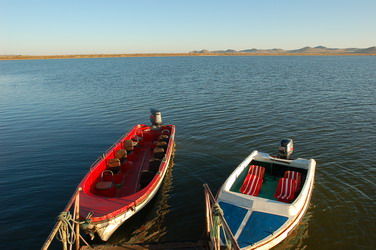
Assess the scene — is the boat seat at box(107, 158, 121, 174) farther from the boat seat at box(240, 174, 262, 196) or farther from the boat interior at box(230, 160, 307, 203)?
the boat seat at box(240, 174, 262, 196)

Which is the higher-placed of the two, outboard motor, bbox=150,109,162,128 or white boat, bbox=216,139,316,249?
outboard motor, bbox=150,109,162,128

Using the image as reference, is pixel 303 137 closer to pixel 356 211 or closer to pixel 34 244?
pixel 356 211

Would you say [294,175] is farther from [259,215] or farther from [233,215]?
[233,215]

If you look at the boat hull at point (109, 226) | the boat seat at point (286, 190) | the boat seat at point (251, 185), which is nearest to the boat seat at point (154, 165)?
the boat hull at point (109, 226)

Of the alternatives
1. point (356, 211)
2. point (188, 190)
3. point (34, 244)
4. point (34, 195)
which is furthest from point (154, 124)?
point (356, 211)

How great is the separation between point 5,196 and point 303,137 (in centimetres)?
2083

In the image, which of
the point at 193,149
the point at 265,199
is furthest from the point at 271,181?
the point at 193,149

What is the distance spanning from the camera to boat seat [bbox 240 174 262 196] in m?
10.9

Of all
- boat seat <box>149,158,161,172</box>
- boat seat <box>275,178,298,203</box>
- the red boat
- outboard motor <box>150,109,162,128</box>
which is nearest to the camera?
the red boat

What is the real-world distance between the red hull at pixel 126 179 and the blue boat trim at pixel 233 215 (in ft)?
11.9

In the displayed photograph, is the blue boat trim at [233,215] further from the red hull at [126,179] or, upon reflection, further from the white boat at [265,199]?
the red hull at [126,179]

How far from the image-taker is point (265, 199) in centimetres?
943

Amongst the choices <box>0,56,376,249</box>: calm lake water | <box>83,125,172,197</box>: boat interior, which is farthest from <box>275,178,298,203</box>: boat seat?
<box>83,125,172,197</box>: boat interior

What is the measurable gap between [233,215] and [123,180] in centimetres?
698
